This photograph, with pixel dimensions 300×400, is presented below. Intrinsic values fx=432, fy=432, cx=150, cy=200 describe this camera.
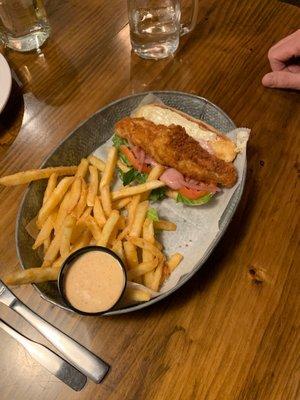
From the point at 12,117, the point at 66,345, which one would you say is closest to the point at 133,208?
the point at 66,345

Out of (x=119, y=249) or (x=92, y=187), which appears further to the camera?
(x=92, y=187)

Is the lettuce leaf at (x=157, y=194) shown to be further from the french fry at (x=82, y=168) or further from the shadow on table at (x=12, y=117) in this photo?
the shadow on table at (x=12, y=117)

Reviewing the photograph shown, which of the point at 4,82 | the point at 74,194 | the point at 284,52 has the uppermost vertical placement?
the point at 4,82

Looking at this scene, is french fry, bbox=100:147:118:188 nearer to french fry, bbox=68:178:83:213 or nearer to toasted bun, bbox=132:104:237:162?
french fry, bbox=68:178:83:213

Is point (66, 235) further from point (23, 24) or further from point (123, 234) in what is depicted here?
point (23, 24)

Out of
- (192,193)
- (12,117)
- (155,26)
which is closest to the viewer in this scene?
(192,193)

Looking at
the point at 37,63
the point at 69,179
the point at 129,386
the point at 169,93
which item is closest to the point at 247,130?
the point at 169,93

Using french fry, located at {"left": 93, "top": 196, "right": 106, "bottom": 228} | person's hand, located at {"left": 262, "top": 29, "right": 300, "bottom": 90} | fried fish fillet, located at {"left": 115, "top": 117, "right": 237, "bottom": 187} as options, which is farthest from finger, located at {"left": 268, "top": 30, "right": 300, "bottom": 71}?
french fry, located at {"left": 93, "top": 196, "right": 106, "bottom": 228}
